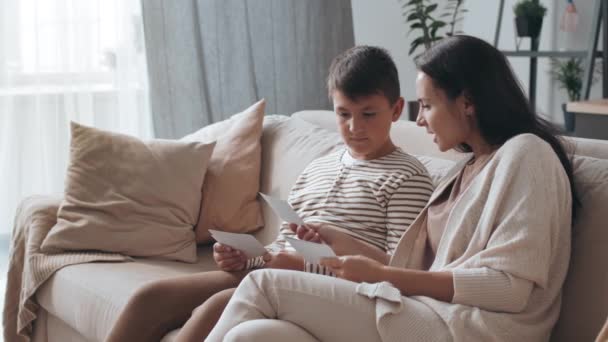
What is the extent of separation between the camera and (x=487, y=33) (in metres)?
4.93

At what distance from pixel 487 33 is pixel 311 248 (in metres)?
3.51

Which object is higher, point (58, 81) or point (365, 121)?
point (365, 121)

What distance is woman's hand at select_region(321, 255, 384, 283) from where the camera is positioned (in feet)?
5.50

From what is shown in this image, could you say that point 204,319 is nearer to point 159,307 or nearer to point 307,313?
point 159,307

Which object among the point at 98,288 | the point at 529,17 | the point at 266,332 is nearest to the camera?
the point at 266,332

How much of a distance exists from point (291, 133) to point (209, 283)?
2.59 feet

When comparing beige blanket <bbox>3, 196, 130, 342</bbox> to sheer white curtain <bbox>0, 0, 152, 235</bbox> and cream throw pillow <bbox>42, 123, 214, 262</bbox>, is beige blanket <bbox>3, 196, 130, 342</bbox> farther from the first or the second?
sheer white curtain <bbox>0, 0, 152, 235</bbox>

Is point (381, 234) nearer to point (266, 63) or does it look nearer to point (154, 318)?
point (154, 318)

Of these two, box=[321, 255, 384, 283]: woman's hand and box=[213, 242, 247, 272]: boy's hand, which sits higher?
box=[321, 255, 384, 283]: woman's hand

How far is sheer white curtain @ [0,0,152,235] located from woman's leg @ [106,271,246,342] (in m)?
1.96

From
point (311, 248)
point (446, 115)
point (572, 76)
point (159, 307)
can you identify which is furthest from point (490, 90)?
point (572, 76)

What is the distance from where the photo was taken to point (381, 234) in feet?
6.83

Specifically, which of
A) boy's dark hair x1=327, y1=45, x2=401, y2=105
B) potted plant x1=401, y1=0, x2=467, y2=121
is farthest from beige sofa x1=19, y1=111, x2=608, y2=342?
potted plant x1=401, y1=0, x2=467, y2=121

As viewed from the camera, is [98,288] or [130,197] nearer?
[98,288]
